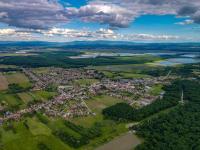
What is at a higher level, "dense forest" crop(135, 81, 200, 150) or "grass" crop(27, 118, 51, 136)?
"dense forest" crop(135, 81, 200, 150)

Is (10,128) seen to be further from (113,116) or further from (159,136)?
(159,136)

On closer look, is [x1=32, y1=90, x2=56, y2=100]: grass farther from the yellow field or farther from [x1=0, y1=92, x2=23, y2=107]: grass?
the yellow field

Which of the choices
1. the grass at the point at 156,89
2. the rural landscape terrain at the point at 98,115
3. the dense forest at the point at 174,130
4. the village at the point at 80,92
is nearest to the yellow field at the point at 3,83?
the rural landscape terrain at the point at 98,115

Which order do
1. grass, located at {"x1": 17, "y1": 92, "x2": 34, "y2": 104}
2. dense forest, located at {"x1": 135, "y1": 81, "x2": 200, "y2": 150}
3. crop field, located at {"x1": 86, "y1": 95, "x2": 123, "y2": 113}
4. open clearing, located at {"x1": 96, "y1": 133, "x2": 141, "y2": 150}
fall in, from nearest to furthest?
dense forest, located at {"x1": 135, "y1": 81, "x2": 200, "y2": 150} < open clearing, located at {"x1": 96, "y1": 133, "x2": 141, "y2": 150} < crop field, located at {"x1": 86, "y1": 95, "x2": 123, "y2": 113} < grass, located at {"x1": 17, "y1": 92, "x2": 34, "y2": 104}

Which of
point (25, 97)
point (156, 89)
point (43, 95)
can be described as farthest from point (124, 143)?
point (156, 89)

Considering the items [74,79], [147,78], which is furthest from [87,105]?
[147,78]

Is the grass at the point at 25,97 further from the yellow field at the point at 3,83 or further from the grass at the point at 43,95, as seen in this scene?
the yellow field at the point at 3,83

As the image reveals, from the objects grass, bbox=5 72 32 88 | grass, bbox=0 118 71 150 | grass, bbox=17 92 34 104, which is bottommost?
grass, bbox=5 72 32 88

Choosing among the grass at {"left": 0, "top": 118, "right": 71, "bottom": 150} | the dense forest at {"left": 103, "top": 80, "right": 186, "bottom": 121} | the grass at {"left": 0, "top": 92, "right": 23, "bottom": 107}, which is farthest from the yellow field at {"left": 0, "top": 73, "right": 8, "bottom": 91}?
the dense forest at {"left": 103, "top": 80, "right": 186, "bottom": 121}
